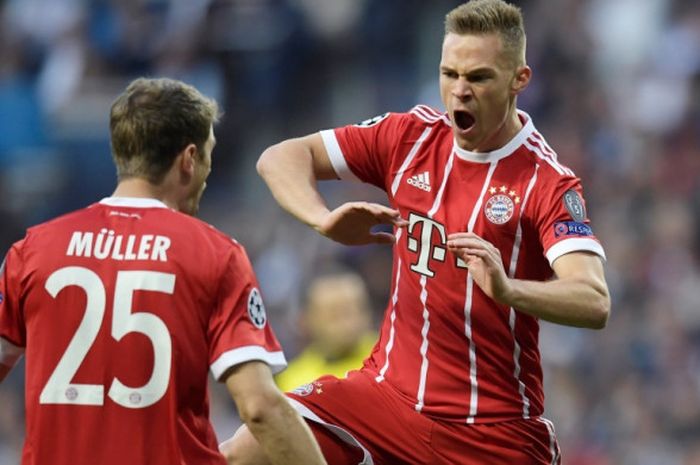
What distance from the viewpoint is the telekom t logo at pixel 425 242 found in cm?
559

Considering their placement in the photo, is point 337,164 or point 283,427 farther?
point 337,164

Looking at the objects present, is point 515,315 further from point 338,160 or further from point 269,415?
point 269,415

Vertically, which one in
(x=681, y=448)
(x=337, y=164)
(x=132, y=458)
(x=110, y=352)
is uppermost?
(x=337, y=164)

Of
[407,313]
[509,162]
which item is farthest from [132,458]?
[509,162]

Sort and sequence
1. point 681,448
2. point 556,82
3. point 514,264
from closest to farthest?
point 514,264, point 681,448, point 556,82

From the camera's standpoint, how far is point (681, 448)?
11266mm

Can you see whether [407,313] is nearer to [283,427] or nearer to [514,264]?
[514,264]

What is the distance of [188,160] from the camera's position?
4926mm

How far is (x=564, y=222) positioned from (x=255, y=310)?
1200 mm

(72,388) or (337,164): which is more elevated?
(337,164)

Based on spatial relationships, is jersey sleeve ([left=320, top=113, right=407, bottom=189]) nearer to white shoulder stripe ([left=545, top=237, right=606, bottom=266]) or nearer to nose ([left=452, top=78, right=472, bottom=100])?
nose ([left=452, top=78, right=472, bottom=100])

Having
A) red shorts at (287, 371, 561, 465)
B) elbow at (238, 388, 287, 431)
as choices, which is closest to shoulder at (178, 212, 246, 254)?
elbow at (238, 388, 287, 431)

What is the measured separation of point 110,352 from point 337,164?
61.1 inches

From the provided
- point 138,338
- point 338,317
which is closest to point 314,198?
point 138,338
